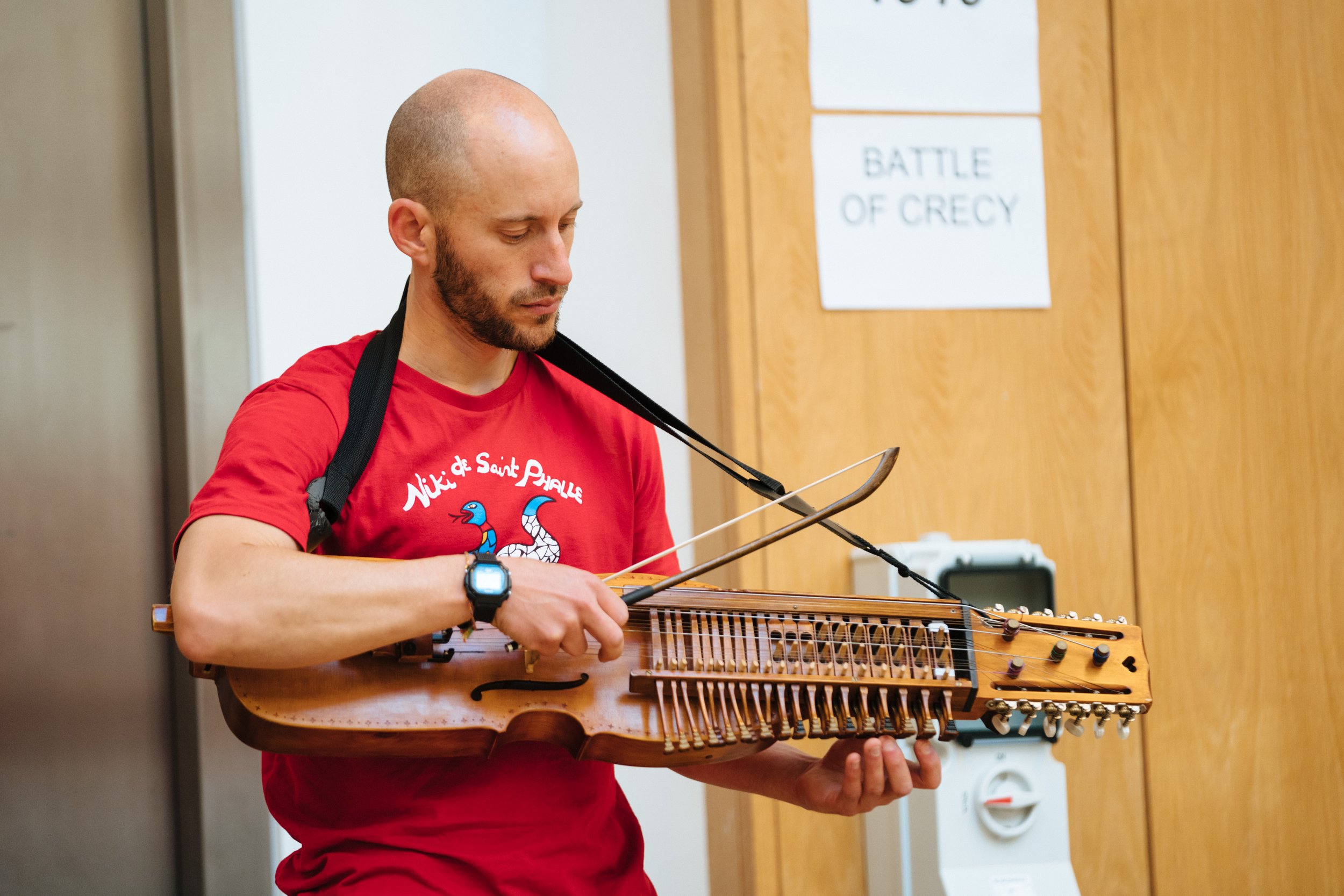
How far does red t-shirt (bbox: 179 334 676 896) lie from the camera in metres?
1.21

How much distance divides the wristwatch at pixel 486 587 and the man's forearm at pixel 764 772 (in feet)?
1.42

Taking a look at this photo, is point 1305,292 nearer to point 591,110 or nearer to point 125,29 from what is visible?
point 591,110

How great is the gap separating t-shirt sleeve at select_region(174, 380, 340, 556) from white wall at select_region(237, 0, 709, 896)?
71 centimetres

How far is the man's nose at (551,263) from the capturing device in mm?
1349

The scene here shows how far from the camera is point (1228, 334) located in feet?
7.82

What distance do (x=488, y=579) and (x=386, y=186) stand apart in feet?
4.35

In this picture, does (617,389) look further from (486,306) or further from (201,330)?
(201,330)

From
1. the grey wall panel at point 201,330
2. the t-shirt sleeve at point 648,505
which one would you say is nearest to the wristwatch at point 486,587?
the t-shirt sleeve at point 648,505

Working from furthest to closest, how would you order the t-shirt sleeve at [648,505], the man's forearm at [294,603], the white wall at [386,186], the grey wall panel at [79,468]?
the white wall at [386,186], the grey wall panel at [79,468], the t-shirt sleeve at [648,505], the man's forearm at [294,603]

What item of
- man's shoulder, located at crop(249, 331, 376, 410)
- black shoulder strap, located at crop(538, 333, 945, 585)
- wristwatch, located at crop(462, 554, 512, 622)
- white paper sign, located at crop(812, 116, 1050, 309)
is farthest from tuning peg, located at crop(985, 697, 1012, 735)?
white paper sign, located at crop(812, 116, 1050, 309)

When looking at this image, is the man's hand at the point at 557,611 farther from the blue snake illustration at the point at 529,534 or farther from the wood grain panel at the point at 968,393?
the wood grain panel at the point at 968,393

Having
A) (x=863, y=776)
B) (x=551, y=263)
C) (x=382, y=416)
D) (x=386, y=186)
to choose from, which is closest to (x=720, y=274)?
(x=386, y=186)

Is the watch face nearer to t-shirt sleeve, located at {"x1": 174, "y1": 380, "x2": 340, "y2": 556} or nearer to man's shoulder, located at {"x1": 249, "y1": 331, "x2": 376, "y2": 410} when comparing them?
t-shirt sleeve, located at {"x1": 174, "y1": 380, "x2": 340, "y2": 556}

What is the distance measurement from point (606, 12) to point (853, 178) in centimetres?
75
